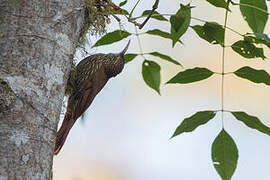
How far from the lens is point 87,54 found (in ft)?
4.85

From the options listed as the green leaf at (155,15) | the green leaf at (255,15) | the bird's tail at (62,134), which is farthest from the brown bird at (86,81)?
the green leaf at (255,15)

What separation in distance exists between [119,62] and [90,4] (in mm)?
249

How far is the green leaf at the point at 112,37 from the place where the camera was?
4.17 ft

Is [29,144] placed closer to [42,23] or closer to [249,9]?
[42,23]

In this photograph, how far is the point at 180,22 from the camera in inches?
39.3

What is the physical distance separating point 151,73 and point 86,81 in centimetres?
18

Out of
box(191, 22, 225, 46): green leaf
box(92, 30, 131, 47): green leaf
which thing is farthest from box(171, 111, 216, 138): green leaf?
box(92, 30, 131, 47): green leaf

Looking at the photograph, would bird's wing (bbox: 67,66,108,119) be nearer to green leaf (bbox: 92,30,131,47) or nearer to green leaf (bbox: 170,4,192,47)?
green leaf (bbox: 92,30,131,47)

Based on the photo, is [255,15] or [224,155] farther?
[224,155]

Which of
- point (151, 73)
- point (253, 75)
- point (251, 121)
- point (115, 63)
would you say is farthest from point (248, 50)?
point (115, 63)

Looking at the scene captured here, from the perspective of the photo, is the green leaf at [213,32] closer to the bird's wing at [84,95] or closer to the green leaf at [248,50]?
the green leaf at [248,50]

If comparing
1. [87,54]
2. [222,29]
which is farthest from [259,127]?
[87,54]

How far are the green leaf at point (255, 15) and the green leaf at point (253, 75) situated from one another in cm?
17

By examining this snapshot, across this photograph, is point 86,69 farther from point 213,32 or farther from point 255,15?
point 255,15
